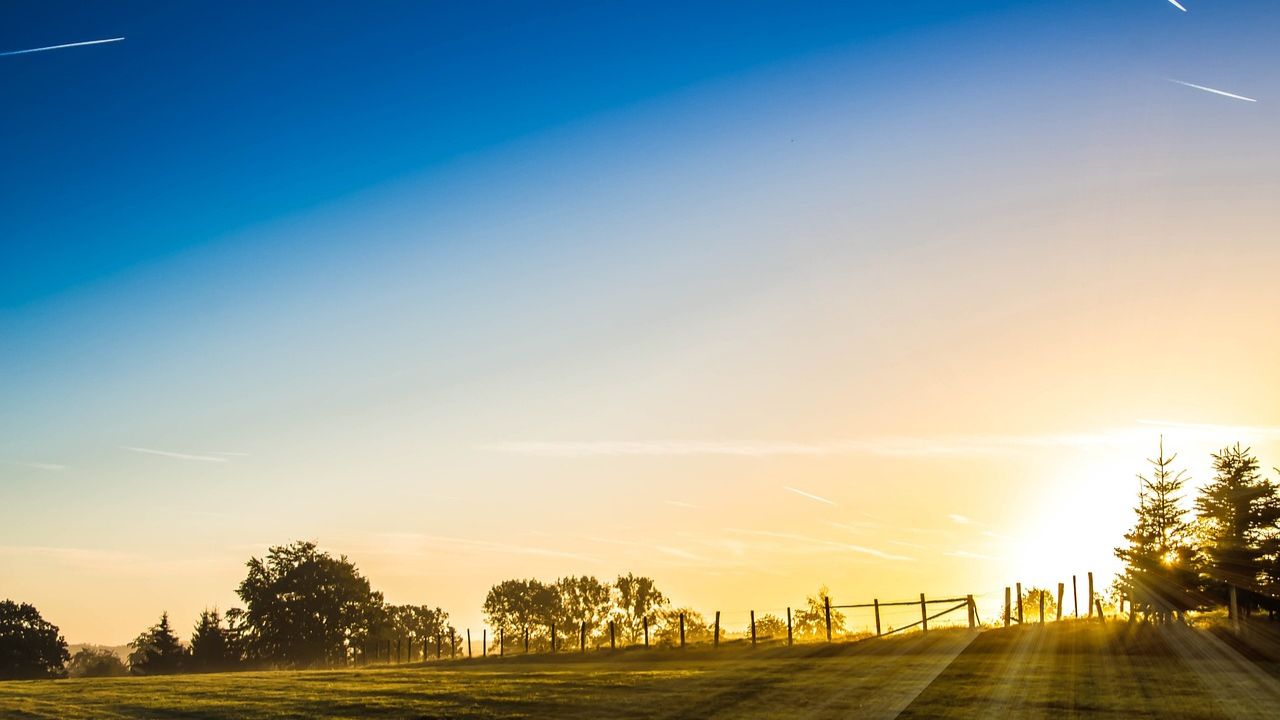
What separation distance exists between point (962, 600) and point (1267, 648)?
56.0ft

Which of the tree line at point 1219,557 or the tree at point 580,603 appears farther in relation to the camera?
the tree at point 580,603

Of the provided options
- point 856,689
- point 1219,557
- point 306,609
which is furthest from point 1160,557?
point 306,609

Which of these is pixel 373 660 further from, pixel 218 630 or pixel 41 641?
pixel 41 641

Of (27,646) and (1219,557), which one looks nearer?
(1219,557)

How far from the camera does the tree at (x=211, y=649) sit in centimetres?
10912

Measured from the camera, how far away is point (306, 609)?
120 metres

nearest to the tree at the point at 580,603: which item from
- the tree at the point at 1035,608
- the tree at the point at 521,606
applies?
the tree at the point at 521,606

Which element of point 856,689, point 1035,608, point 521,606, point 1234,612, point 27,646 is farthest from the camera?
point 521,606

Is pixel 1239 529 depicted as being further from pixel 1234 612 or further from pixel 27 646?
pixel 27 646

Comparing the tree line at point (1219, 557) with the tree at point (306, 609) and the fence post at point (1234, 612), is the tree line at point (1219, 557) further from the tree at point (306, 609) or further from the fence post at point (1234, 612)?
the tree at point (306, 609)

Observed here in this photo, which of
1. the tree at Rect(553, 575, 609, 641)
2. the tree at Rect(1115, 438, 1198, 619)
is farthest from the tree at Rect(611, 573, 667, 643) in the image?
the tree at Rect(1115, 438, 1198, 619)

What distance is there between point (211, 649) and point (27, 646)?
20.5 m

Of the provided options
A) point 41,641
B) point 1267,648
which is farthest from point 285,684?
point 41,641

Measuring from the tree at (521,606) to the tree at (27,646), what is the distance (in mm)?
58914
